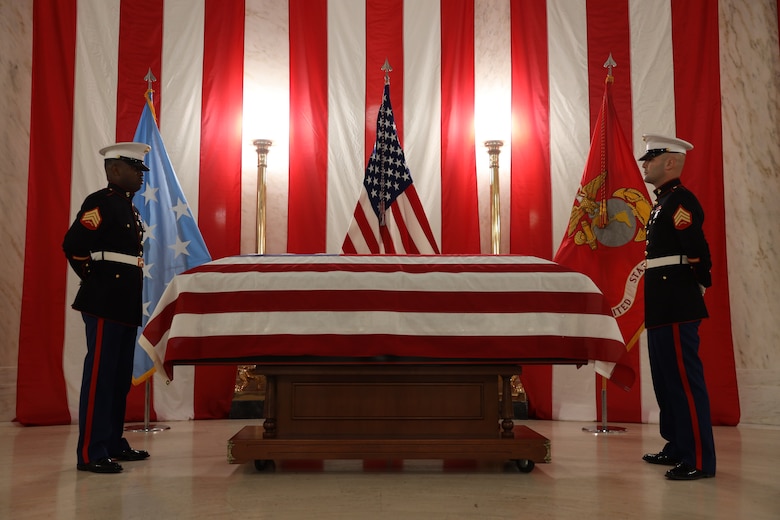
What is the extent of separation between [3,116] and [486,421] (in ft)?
13.8

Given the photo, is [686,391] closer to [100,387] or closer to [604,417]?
[604,417]

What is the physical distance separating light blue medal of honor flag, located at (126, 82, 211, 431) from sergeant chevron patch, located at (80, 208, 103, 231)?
1430 millimetres

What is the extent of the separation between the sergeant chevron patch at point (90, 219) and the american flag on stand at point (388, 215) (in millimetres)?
1788

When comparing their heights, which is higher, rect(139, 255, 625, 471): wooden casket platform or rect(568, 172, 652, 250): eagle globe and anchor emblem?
rect(568, 172, 652, 250): eagle globe and anchor emblem

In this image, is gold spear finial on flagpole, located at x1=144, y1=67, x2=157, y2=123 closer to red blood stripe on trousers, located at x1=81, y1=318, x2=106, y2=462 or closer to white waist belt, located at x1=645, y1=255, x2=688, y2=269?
red blood stripe on trousers, located at x1=81, y1=318, x2=106, y2=462

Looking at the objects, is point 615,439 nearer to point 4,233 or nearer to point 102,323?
point 102,323

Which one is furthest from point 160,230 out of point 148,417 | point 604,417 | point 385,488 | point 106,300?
point 604,417

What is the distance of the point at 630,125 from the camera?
17.9 feet

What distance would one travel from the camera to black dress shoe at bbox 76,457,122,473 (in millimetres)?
3238

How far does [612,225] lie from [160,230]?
9.78 ft

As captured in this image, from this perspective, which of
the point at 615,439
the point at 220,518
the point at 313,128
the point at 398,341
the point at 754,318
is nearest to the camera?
the point at 220,518

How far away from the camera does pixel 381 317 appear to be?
3119 millimetres

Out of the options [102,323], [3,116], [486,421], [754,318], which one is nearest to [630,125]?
[754,318]

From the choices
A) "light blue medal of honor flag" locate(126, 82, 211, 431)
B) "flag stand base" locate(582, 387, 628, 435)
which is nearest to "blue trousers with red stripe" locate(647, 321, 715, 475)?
"flag stand base" locate(582, 387, 628, 435)
